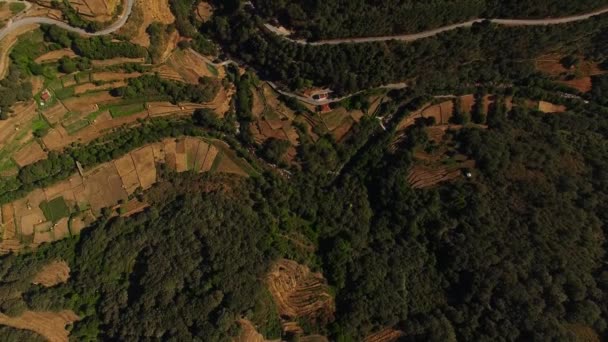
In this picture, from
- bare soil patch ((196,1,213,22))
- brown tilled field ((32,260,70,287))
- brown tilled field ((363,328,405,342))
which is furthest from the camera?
bare soil patch ((196,1,213,22))

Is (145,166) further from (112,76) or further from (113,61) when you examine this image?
(113,61)

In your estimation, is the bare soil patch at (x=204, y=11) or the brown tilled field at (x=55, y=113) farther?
the bare soil patch at (x=204, y=11)

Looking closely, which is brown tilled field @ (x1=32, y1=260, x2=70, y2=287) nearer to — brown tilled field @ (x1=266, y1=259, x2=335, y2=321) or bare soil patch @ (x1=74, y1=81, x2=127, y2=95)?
bare soil patch @ (x1=74, y1=81, x2=127, y2=95)

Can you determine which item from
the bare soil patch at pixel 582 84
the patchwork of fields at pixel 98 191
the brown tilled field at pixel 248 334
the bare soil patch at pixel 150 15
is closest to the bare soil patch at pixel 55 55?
the bare soil patch at pixel 150 15

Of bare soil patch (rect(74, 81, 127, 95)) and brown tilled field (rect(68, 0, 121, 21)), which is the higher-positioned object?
brown tilled field (rect(68, 0, 121, 21))

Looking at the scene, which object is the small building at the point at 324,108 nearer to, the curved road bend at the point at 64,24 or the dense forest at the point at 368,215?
the dense forest at the point at 368,215

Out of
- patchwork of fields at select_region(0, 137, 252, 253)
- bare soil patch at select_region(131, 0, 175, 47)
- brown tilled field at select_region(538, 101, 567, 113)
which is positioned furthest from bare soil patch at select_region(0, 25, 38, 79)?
brown tilled field at select_region(538, 101, 567, 113)

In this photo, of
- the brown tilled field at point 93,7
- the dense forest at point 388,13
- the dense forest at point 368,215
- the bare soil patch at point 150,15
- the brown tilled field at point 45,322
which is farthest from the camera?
the bare soil patch at point 150,15
